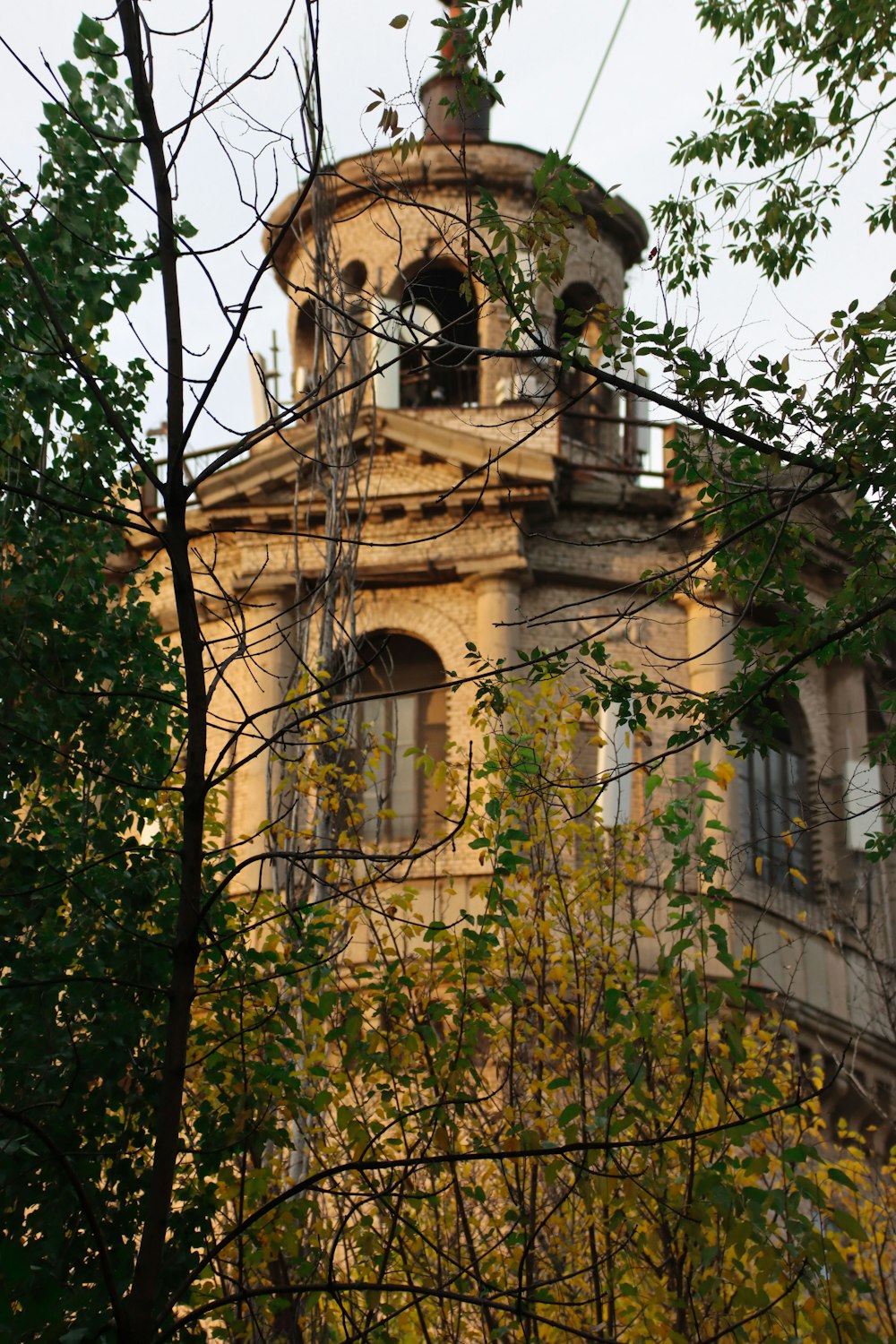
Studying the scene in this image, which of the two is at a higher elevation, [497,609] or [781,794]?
[497,609]

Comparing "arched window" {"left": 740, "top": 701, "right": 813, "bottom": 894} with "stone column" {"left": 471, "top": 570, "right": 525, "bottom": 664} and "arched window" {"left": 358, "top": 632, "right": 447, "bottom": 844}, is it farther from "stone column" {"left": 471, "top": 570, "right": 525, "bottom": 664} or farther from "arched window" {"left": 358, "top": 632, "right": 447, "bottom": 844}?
"arched window" {"left": 358, "top": 632, "right": 447, "bottom": 844}

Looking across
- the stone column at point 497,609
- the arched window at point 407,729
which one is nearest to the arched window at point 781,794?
the stone column at point 497,609

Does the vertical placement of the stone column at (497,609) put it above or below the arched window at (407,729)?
above

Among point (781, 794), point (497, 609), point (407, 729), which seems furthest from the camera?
point (781, 794)

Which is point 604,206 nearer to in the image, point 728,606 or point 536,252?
point 536,252

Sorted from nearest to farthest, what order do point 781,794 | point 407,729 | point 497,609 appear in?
point 497,609, point 407,729, point 781,794

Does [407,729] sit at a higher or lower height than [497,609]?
lower

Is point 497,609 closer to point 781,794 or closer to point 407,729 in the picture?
point 407,729

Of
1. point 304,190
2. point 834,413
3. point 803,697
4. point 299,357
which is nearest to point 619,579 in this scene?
point 803,697

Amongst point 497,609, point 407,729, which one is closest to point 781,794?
point 497,609

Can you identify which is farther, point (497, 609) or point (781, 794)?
point (781, 794)

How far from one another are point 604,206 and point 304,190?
7.23 ft

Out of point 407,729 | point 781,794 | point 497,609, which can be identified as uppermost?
point 497,609

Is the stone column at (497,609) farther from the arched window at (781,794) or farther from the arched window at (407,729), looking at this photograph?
the arched window at (781,794)
